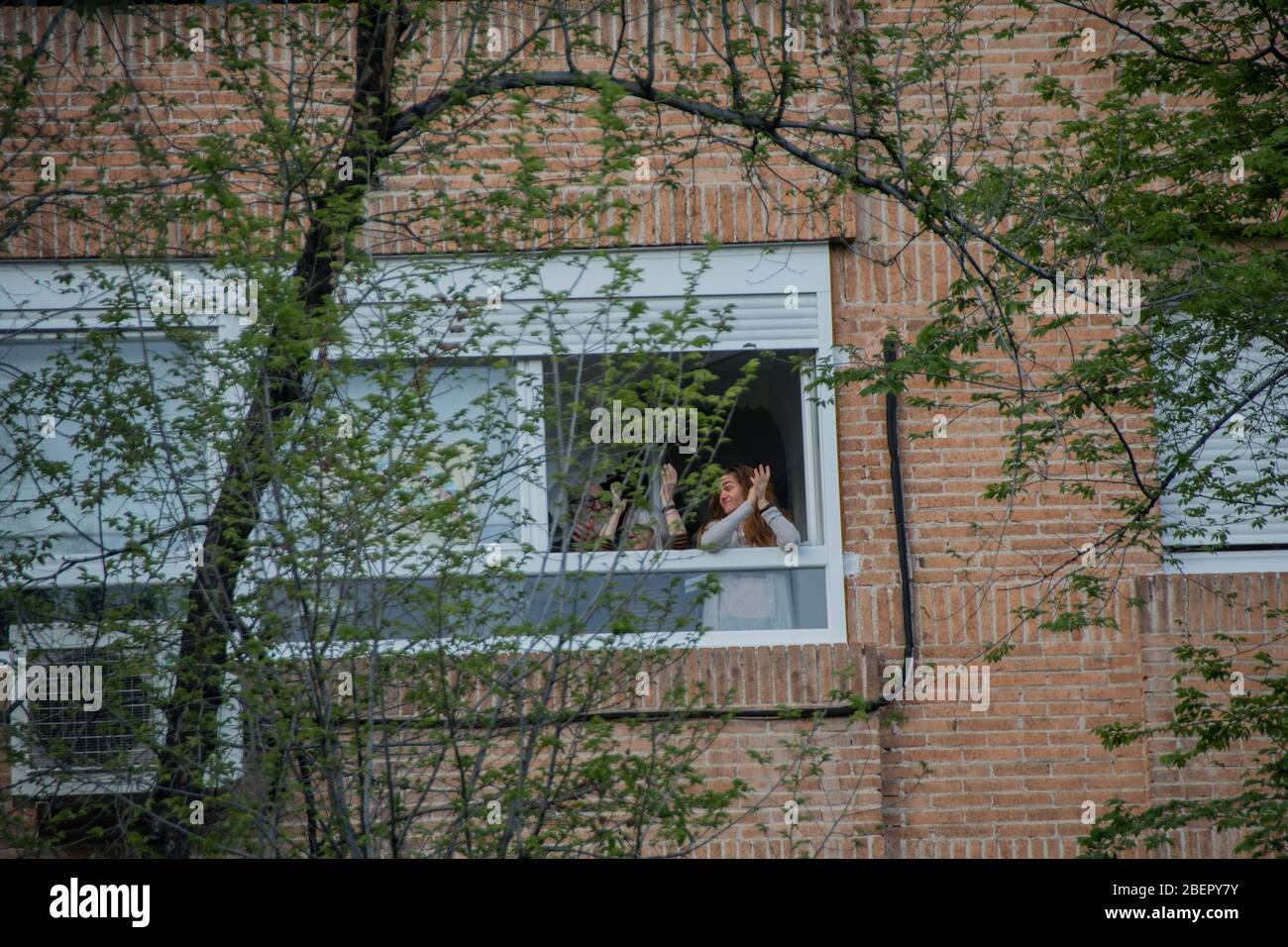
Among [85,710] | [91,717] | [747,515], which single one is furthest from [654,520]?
[91,717]

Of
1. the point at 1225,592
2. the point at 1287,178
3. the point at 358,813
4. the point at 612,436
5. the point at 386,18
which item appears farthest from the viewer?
the point at 1225,592

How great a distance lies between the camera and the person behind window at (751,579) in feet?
25.1

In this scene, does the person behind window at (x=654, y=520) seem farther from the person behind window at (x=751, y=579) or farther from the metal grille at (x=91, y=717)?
the metal grille at (x=91, y=717)

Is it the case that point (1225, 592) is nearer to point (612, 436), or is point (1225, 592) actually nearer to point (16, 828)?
point (612, 436)

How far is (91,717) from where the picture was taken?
257 inches

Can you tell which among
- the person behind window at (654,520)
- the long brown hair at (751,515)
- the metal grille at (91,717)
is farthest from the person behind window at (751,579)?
the metal grille at (91,717)

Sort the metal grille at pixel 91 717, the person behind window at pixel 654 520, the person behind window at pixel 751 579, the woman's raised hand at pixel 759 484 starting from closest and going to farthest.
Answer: the metal grille at pixel 91 717 < the person behind window at pixel 654 520 < the person behind window at pixel 751 579 < the woman's raised hand at pixel 759 484

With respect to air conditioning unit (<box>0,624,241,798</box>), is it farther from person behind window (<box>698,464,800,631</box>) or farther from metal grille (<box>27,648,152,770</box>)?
person behind window (<box>698,464,800,631</box>)

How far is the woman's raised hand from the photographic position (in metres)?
7.75

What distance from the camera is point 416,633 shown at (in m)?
4.98

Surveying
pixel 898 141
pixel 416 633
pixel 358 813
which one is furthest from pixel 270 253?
pixel 898 141

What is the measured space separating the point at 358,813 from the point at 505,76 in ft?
10.9

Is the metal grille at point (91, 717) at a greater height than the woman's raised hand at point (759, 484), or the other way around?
the woman's raised hand at point (759, 484)

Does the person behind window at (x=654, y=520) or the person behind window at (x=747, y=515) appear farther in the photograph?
the person behind window at (x=747, y=515)
